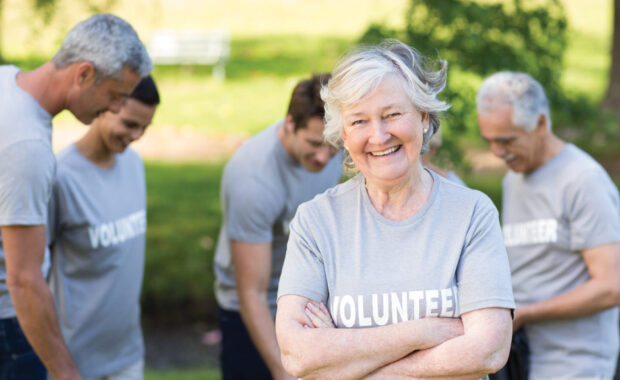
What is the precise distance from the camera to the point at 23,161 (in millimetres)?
2775

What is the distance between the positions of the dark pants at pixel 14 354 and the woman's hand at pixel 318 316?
146cm

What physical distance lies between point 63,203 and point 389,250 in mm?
1695

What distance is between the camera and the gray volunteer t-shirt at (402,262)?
89.0 inches

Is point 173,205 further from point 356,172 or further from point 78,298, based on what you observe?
point 356,172

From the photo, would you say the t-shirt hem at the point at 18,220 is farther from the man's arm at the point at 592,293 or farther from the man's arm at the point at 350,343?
the man's arm at the point at 592,293

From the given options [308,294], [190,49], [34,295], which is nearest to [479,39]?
[308,294]

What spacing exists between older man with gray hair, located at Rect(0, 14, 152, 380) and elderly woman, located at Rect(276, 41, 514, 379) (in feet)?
3.41

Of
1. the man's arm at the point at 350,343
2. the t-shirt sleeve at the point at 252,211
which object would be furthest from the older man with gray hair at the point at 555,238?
the man's arm at the point at 350,343

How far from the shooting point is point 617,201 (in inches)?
134

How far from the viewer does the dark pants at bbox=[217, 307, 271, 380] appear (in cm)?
385

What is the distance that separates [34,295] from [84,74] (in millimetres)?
875

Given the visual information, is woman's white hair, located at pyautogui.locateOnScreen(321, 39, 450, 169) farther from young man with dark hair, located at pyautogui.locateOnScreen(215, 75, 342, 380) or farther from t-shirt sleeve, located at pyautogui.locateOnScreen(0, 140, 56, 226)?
t-shirt sleeve, located at pyautogui.locateOnScreen(0, 140, 56, 226)

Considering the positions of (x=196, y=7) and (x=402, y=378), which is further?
(x=196, y=7)

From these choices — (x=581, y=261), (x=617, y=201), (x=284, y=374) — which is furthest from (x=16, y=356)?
(x=617, y=201)
